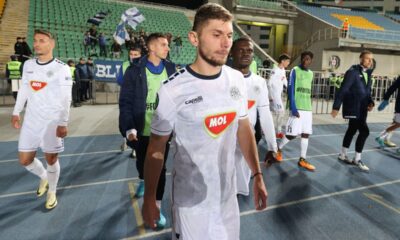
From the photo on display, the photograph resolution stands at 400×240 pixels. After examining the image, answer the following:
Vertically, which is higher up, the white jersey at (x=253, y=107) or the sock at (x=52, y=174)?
the white jersey at (x=253, y=107)

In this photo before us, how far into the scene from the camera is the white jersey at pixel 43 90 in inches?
147

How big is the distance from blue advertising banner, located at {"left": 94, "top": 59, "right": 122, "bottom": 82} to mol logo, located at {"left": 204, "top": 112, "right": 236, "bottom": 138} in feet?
41.1

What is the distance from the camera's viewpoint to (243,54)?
3564 millimetres

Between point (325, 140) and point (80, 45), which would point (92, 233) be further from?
point (80, 45)

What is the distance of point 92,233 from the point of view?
3.38 m

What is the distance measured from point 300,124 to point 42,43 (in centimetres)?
466

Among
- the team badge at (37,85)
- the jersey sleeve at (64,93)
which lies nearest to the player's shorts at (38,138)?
the jersey sleeve at (64,93)

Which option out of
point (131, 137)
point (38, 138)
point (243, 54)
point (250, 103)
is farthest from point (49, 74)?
point (250, 103)

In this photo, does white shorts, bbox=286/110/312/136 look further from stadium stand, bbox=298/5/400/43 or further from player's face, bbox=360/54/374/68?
stadium stand, bbox=298/5/400/43

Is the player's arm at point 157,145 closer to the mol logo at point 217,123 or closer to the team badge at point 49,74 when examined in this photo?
the mol logo at point 217,123

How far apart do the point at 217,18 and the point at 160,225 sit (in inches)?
103

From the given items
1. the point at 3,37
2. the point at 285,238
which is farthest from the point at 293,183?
the point at 3,37

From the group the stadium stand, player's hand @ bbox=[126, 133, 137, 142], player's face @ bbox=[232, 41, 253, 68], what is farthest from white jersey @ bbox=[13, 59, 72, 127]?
the stadium stand

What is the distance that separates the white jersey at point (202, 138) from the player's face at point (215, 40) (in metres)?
0.13
